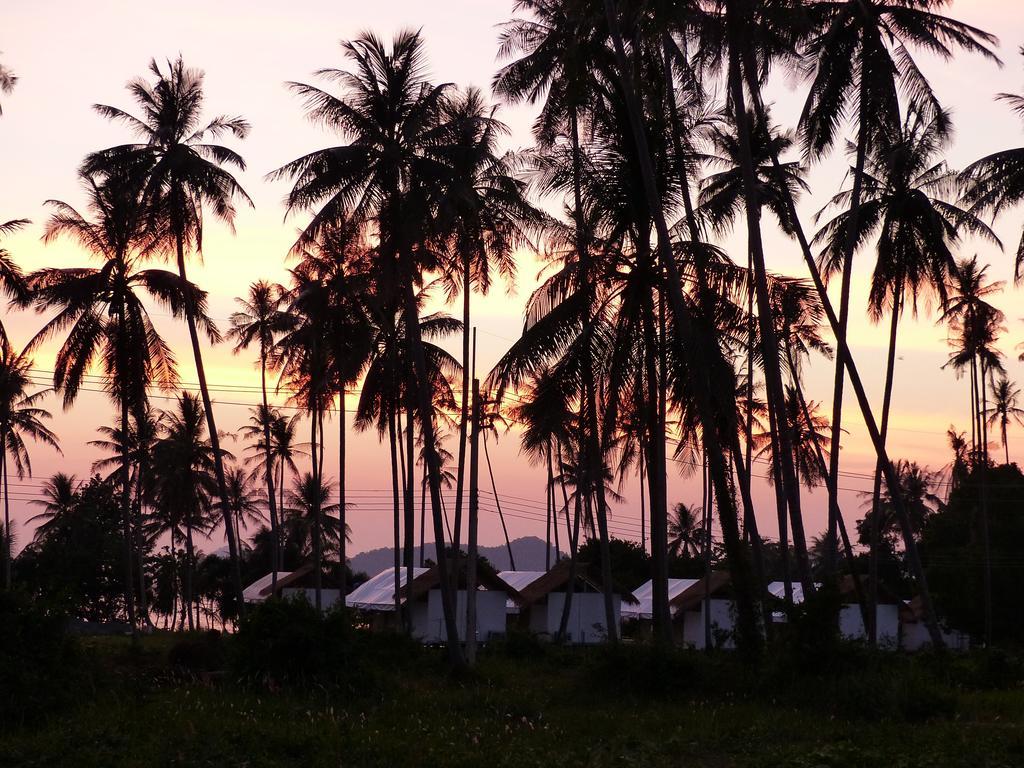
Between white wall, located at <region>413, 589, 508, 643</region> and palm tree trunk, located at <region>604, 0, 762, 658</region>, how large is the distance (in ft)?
88.3

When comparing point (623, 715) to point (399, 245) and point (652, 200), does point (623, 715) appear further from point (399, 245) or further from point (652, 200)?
point (399, 245)

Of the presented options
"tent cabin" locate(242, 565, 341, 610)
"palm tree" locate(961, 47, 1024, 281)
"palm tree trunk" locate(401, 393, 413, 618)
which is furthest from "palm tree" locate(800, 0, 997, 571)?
"tent cabin" locate(242, 565, 341, 610)

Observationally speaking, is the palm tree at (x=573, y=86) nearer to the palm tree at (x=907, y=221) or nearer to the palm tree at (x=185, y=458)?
the palm tree at (x=907, y=221)

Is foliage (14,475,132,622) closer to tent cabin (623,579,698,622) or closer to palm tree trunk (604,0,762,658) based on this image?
tent cabin (623,579,698,622)

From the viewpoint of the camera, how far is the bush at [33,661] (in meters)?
16.2

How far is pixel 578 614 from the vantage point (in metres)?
52.2

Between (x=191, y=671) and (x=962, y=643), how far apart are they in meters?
46.1

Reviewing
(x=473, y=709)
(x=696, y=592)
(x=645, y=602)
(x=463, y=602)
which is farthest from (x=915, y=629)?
(x=473, y=709)

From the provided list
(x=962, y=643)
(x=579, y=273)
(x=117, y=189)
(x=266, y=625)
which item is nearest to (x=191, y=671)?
(x=266, y=625)

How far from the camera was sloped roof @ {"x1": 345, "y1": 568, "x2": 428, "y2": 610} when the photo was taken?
51875mm

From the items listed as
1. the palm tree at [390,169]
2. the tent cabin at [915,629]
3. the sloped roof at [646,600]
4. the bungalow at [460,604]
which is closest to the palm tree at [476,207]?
the palm tree at [390,169]

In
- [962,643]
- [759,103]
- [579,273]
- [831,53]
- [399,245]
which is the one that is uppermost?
[831,53]

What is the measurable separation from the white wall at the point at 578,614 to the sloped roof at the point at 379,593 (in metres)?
5.79

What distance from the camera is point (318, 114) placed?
26.6 m
